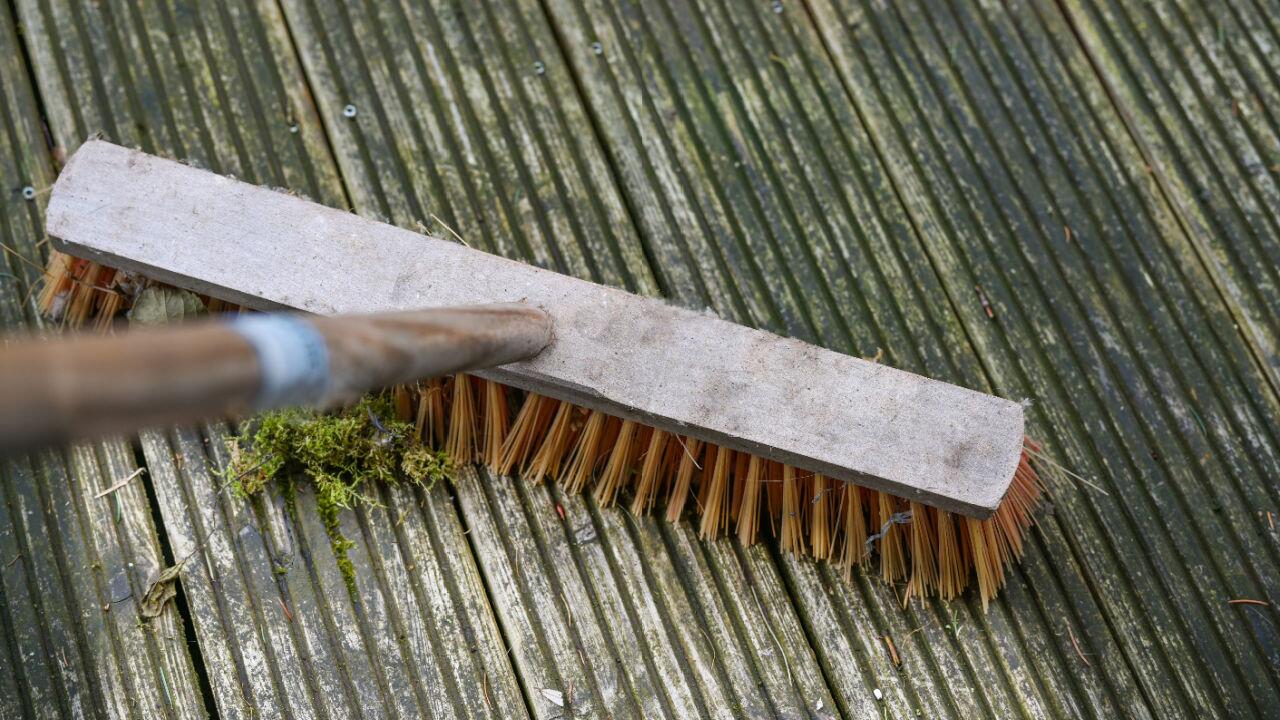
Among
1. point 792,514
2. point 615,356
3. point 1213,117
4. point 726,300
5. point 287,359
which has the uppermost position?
point 287,359

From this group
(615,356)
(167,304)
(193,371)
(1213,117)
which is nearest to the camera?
(193,371)

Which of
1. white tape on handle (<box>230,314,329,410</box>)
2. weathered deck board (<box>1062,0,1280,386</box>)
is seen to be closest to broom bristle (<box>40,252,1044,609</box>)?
weathered deck board (<box>1062,0,1280,386</box>)

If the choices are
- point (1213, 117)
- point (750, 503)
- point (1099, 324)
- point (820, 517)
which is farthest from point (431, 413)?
point (1213, 117)

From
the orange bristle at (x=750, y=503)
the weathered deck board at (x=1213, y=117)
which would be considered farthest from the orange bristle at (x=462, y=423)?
the weathered deck board at (x=1213, y=117)

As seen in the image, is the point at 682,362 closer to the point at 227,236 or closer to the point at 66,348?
the point at 227,236

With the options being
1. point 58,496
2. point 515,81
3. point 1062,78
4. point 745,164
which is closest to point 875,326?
point 745,164

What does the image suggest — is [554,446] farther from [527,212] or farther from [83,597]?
[83,597]

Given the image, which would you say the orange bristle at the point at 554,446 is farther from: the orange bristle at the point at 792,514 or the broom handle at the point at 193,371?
the broom handle at the point at 193,371

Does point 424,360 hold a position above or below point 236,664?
above
